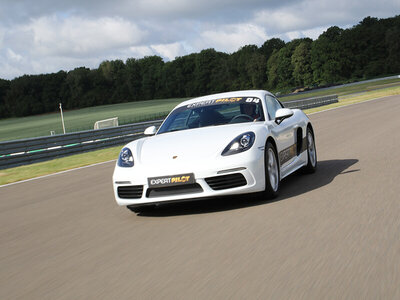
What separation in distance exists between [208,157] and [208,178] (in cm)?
22

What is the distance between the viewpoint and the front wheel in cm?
681

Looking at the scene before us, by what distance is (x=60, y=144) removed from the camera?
64.4ft

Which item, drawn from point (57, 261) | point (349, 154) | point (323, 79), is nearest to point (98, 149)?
point (349, 154)

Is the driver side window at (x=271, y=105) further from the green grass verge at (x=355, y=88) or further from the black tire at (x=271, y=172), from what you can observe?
the green grass verge at (x=355, y=88)

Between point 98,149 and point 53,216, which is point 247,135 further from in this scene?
point 98,149

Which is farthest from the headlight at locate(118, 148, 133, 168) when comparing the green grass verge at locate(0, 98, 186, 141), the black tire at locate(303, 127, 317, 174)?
the green grass verge at locate(0, 98, 186, 141)

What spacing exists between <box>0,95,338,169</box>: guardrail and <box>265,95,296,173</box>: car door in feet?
34.2

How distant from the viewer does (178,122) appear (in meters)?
A: 7.94

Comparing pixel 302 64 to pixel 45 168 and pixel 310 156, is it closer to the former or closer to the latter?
pixel 45 168

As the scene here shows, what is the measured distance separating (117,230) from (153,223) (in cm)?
40

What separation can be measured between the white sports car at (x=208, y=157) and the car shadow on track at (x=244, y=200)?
202mm

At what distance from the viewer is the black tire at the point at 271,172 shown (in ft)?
22.3

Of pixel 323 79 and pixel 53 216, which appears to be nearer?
pixel 53 216

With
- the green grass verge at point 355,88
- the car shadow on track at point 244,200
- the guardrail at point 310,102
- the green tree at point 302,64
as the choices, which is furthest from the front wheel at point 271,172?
the green tree at point 302,64
